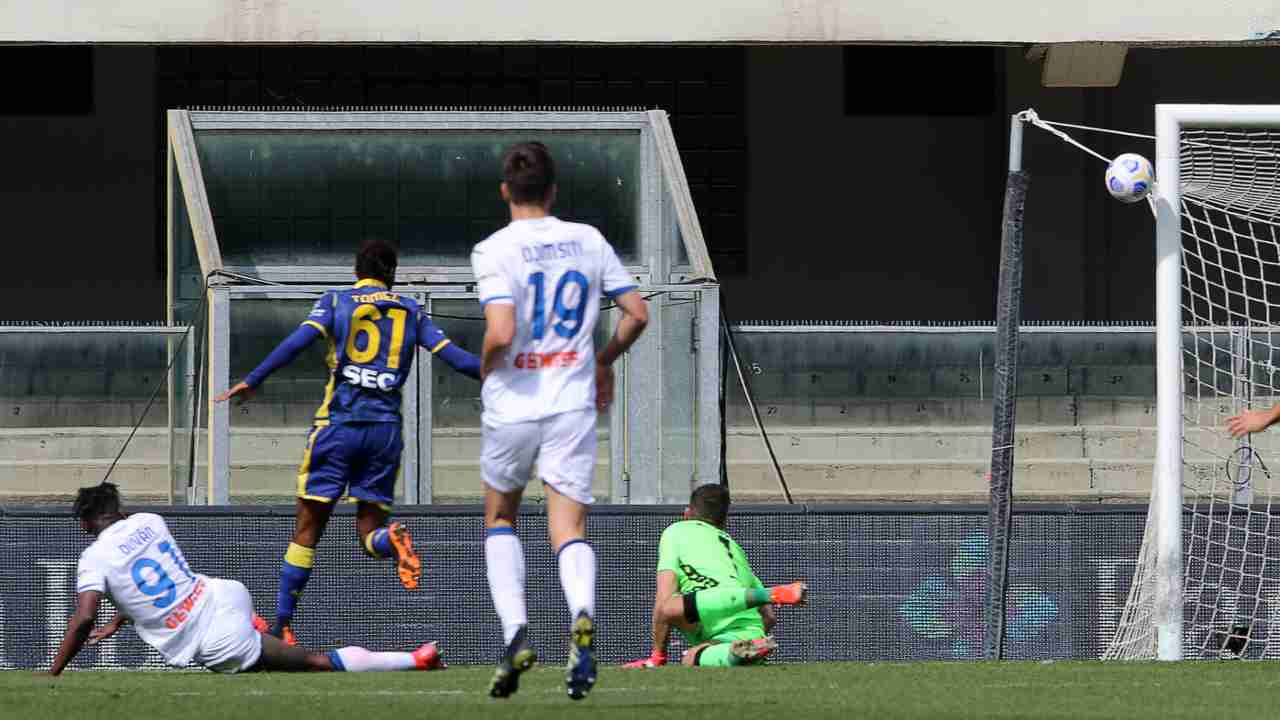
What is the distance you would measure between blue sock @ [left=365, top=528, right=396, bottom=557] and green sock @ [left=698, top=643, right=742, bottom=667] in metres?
1.51

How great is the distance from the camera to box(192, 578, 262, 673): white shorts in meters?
8.73

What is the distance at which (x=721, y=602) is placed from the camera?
375 inches

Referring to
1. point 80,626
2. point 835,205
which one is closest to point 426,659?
point 80,626

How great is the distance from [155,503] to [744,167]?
10.1m

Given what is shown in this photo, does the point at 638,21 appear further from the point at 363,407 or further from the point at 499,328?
the point at 499,328

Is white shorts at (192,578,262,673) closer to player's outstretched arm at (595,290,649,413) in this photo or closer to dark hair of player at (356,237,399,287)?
dark hair of player at (356,237,399,287)

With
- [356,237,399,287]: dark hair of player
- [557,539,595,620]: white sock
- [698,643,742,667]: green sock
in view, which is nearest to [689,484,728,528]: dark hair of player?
[698,643,742,667]: green sock

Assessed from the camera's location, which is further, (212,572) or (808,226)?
(808,226)

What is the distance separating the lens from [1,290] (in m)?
20.7

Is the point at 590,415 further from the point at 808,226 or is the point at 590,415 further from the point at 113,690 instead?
the point at 808,226

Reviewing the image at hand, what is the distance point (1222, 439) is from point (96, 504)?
6254mm

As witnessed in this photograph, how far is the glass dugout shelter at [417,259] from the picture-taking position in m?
12.0

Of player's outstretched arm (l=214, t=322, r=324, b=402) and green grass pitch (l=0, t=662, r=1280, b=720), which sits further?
player's outstretched arm (l=214, t=322, r=324, b=402)

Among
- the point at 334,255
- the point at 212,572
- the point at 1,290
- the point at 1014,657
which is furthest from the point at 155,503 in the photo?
the point at 1,290
